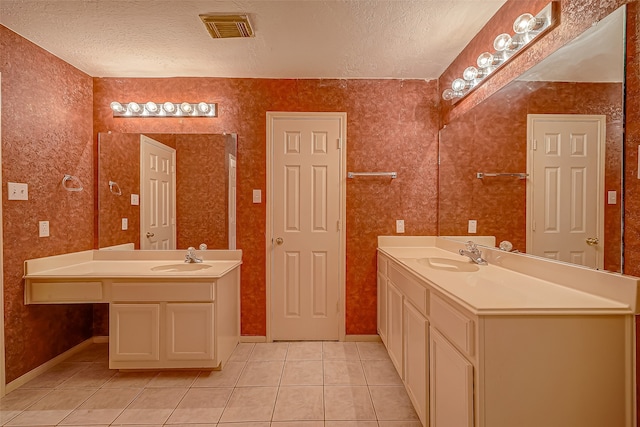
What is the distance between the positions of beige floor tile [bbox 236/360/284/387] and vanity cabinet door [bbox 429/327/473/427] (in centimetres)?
115

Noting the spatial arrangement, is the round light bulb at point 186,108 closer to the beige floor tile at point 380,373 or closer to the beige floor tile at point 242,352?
the beige floor tile at point 242,352

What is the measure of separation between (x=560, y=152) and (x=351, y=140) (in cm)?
169

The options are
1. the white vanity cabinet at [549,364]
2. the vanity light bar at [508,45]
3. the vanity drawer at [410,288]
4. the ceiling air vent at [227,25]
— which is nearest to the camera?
the white vanity cabinet at [549,364]

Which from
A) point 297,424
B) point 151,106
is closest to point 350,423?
point 297,424

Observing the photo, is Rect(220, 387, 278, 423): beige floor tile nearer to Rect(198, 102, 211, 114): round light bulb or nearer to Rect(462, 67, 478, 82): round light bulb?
Rect(198, 102, 211, 114): round light bulb

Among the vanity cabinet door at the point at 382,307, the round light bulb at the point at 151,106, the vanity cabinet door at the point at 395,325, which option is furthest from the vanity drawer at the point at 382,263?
the round light bulb at the point at 151,106

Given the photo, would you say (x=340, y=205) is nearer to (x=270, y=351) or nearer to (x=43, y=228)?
(x=270, y=351)

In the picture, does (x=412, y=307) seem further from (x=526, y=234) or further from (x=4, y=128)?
(x=4, y=128)

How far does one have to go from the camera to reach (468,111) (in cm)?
238

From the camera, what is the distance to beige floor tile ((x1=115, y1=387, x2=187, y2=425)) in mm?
1880

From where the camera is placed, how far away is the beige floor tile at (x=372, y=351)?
2.64 meters

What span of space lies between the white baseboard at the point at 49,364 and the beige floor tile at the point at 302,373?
1.73 m

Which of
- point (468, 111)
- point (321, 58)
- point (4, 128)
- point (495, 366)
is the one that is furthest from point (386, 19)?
point (4, 128)

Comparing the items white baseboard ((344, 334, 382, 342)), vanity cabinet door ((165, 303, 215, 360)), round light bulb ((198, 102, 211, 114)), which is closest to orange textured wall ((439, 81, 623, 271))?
white baseboard ((344, 334, 382, 342))
